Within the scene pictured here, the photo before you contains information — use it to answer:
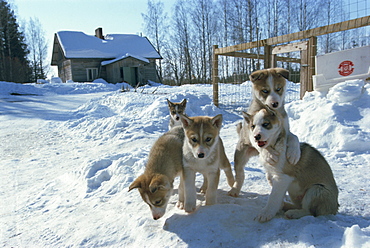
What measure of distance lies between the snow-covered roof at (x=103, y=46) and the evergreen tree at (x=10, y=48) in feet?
23.2

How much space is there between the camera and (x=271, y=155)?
318cm

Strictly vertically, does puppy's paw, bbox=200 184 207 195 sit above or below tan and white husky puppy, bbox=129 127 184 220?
below

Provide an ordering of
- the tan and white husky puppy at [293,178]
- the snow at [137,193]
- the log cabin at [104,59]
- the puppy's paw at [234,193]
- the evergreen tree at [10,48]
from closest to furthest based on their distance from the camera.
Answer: the snow at [137,193]
the tan and white husky puppy at [293,178]
the puppy's paw at [234,193]
the log cabin at [104,59]
the evergreen tree at [10,48]

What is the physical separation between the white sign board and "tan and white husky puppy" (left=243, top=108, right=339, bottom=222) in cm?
525

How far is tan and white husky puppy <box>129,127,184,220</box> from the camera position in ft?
10.8

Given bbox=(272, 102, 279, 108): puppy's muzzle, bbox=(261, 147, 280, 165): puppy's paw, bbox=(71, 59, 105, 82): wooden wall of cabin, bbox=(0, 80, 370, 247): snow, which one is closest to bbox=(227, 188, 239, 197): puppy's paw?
bbox=(0, 80, 370, 247): snow

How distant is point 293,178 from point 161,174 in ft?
5.54

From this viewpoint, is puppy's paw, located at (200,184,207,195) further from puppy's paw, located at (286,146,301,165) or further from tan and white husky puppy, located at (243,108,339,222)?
puppy's paw, located at (286,146,301,165)

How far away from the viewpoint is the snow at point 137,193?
2941 millimetres

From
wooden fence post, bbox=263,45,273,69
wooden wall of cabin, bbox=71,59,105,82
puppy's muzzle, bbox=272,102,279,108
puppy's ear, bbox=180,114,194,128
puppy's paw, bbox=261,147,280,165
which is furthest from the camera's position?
wooden wall of cabin, bbox=71,59,105,82

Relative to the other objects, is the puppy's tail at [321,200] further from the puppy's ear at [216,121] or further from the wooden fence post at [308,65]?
the wooden fence post at [308,65]

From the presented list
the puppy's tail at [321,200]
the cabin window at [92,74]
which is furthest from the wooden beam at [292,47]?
the cabin window at [92,74]

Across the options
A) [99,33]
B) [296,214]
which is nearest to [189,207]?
[296,214]

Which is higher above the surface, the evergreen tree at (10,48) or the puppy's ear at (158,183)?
the evergreen tree at (10,48)
